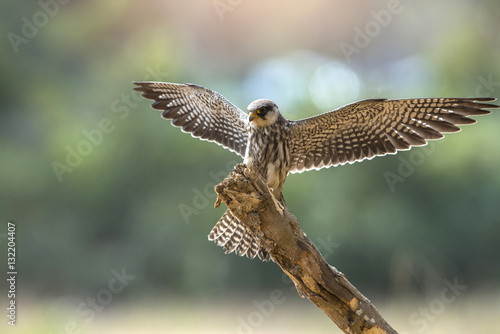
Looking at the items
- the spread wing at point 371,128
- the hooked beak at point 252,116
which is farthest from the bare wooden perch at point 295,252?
the spread wing at point 371,128

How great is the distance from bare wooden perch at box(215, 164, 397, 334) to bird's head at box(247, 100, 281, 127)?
137cm

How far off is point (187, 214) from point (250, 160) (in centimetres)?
394

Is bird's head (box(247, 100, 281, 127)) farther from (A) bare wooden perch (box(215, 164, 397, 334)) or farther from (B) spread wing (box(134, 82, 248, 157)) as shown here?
(A) bare wooden perch (box(215, 164, 397, 334))

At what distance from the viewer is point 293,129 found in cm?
491

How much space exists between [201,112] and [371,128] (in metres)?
1.60

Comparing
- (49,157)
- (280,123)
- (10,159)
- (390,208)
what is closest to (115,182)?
(49,157)

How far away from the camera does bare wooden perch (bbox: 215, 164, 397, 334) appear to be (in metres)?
3.31

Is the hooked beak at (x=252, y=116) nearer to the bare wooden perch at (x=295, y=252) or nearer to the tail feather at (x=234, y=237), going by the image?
the tail feather at (x=234, y=237)

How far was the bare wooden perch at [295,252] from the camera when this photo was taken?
3311 mm

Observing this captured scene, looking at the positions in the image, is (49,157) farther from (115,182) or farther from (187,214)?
(187,214)

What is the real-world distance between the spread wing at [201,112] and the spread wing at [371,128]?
585 mm

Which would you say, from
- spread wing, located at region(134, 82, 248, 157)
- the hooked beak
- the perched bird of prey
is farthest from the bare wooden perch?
spread wing, located at region(134, 82, 248, 157)

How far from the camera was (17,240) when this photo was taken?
884 cm

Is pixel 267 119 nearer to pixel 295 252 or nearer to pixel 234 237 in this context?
pixel 234 237
